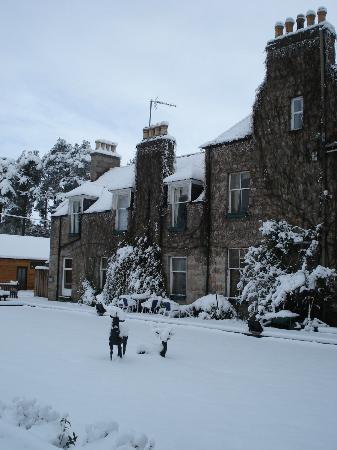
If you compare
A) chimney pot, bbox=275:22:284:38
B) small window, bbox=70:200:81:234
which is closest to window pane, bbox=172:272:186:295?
small window, bbox=70:200:81:234

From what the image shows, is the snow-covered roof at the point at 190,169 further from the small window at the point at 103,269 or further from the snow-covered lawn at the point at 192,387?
the snow-covered lawn at the point at 192,387

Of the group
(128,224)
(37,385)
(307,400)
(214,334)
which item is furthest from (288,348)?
(128,224)

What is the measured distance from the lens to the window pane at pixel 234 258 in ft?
67.4

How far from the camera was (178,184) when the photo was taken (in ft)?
76.0

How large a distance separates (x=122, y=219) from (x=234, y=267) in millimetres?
8235

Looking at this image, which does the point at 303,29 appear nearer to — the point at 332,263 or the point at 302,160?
the point at 302,160

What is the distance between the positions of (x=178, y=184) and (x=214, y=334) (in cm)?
956

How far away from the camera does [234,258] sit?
20.7m

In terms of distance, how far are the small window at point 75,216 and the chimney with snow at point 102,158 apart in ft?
10.4

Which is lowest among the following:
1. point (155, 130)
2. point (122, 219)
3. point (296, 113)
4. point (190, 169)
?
point (122, 219)

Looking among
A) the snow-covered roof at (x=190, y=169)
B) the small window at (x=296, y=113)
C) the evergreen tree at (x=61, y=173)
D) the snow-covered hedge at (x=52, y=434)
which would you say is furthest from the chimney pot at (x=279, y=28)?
the evergreen tree at (x=61, y=173)

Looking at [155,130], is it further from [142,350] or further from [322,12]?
[142,350]

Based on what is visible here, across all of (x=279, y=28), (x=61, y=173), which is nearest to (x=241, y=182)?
(x=279, y=28)

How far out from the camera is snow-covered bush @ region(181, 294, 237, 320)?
776 inches
